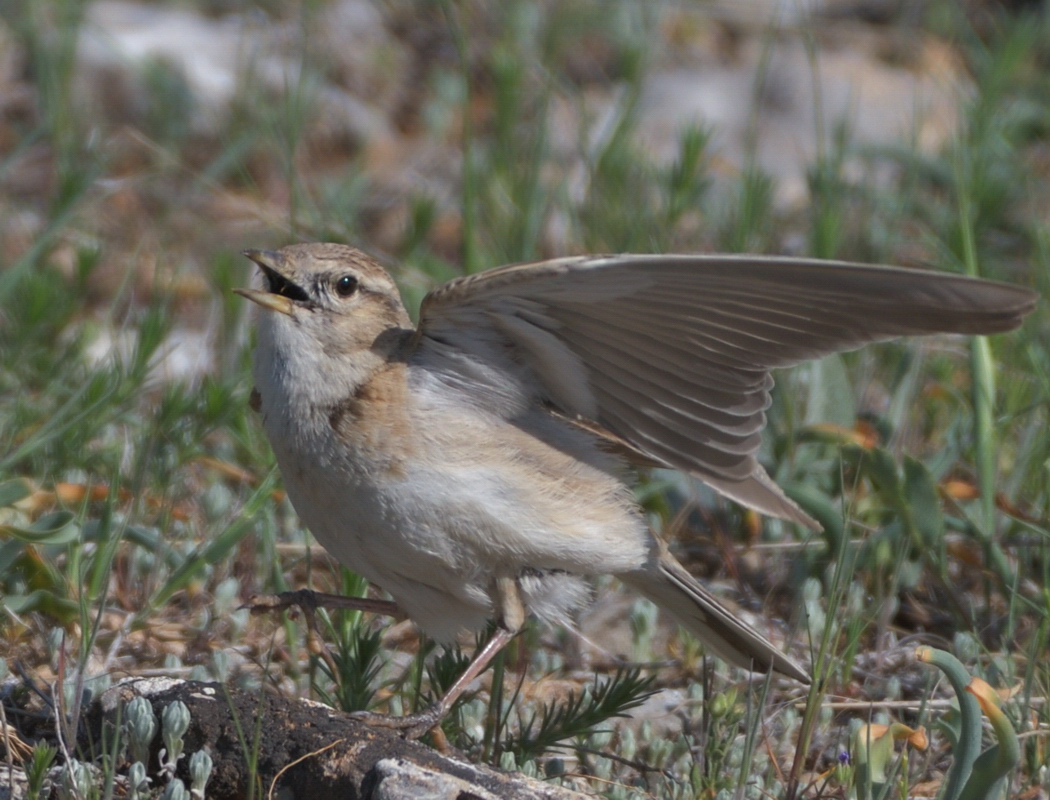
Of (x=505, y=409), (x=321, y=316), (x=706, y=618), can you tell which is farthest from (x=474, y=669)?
(x=321, y=316)

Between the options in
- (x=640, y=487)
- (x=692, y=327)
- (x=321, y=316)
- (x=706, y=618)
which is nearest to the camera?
(x=692, y=327)

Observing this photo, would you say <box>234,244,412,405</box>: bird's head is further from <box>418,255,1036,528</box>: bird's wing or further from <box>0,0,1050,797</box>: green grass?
<box>0,0,1050,797</box>: green grass

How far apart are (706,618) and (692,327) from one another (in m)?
1.09

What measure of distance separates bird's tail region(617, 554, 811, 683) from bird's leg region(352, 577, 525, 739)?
0.55 metres

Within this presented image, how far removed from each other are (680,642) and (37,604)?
214 cm

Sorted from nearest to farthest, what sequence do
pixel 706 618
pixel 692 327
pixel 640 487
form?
pixel 692 327 < pixel 706 618 < pixel 640 487

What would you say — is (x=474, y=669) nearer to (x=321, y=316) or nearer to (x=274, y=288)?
(x=321, y=316)

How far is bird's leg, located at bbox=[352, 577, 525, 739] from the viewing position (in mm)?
3789

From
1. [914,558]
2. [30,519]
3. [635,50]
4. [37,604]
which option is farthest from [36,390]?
[635,50]

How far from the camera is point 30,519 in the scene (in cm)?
507

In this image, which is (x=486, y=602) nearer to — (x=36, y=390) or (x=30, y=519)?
(x=30, y=519)

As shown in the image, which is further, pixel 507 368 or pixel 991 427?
pixel 991 427

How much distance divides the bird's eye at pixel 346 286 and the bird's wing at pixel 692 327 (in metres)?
0.28

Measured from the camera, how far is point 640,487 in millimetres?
5633
